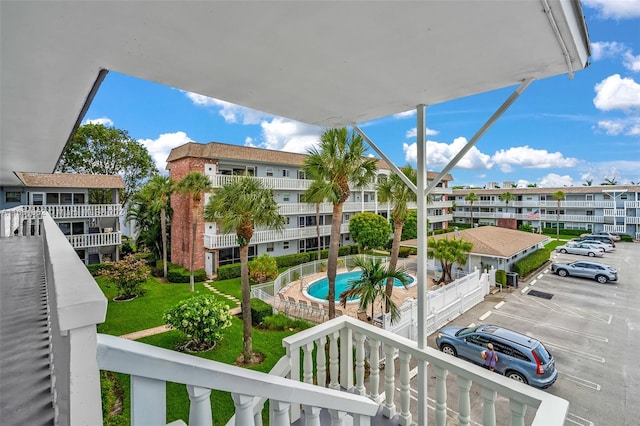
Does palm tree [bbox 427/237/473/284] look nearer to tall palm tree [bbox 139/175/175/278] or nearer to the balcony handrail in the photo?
tall palm tree [bbox 139/175/175/278]

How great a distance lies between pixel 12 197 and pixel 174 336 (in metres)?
11.0

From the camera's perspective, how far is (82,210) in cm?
1533

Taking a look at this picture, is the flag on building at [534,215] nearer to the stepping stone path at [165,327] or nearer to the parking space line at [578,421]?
the parking space line at [578,421]

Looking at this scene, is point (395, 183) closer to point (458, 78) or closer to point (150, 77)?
point (458, 78)

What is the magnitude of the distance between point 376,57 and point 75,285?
1.63 metres

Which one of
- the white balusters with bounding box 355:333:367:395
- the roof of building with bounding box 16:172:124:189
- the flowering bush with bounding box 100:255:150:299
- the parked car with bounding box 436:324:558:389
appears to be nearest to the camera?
the white balusters with bounding box 355:333:367:395

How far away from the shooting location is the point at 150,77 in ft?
5.81

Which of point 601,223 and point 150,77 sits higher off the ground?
point 150,77

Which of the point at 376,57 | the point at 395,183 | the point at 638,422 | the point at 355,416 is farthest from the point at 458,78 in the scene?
the point at 395,183

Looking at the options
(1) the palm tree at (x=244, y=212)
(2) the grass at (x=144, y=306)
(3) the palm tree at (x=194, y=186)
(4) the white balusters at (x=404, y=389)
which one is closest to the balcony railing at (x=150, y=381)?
(4) the white balusters at (x=404, y=389)

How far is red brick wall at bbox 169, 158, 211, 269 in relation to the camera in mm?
15546

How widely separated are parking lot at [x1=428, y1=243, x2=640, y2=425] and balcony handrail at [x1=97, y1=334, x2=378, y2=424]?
21.1 feet

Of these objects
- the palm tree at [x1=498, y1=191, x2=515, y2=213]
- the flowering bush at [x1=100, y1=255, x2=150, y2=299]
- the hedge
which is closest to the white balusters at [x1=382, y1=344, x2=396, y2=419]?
the flowering bush at [x1=100, y1=255, x2=150, y2=299]

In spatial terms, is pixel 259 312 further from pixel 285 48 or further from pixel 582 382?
pixel 285 48
